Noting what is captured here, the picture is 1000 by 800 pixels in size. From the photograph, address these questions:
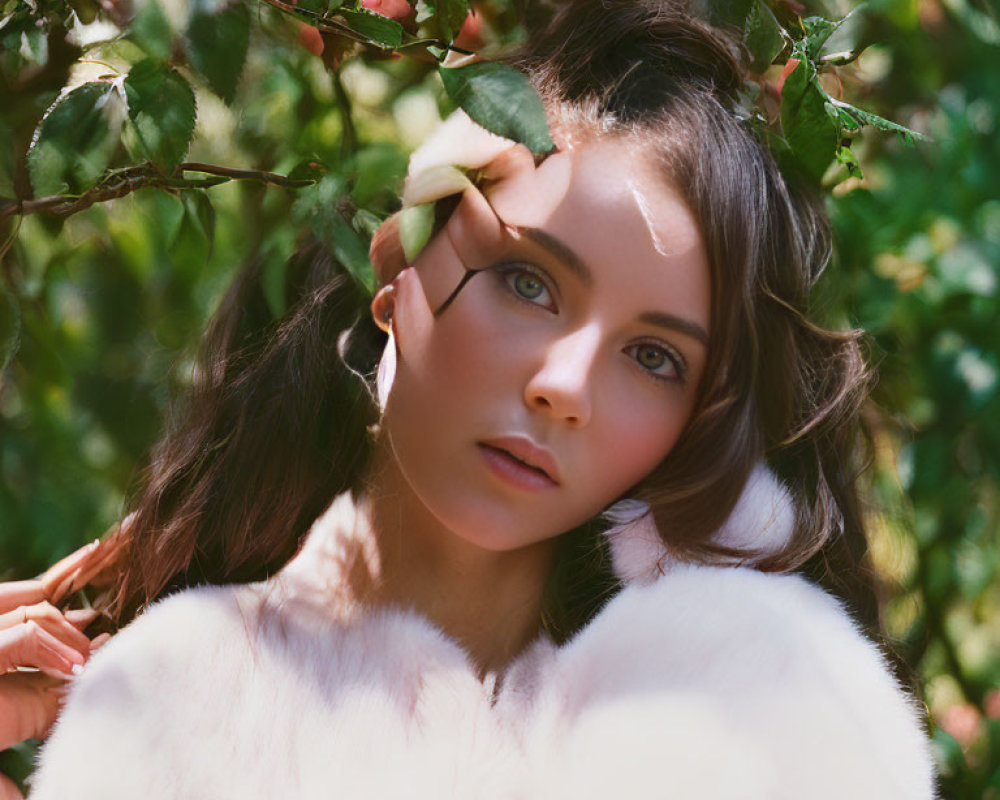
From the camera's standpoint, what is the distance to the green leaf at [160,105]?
861mm

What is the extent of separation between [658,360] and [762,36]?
0.31 m

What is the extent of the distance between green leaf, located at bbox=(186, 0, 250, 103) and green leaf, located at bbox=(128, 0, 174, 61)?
0.7 inches

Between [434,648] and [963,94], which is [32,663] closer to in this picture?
[434,648]

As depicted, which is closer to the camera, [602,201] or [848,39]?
[602,201]

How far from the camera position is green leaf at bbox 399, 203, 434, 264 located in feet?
2.99

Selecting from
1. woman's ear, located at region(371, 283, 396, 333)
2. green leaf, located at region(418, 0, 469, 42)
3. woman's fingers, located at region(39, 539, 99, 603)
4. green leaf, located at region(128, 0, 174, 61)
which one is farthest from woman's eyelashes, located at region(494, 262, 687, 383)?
woman's fingers, located at region(39, 539, 99, 603)

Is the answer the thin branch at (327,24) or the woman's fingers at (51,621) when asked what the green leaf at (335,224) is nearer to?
the thin branch at (327,24)

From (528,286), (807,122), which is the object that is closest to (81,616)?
(528,286)

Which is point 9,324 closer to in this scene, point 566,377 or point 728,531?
point 566,377

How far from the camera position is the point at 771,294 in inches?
36.8

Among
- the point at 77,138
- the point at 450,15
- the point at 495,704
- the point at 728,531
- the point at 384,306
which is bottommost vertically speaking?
→ the point at 495,704

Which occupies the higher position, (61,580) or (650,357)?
(650,357)

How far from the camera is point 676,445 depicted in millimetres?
974

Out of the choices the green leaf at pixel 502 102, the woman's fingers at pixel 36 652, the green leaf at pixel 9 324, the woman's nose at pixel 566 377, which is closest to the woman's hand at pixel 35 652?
the woman's fingers at pixel 36 652
